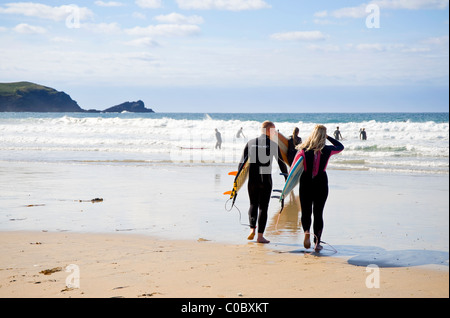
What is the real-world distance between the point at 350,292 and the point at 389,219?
4.39 meters

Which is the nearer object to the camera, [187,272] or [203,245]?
[187,272]

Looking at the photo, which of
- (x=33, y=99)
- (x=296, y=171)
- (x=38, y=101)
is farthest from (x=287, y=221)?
(x=38, y=101)

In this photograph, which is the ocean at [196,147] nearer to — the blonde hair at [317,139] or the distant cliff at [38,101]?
the blonde hair at [317,139]

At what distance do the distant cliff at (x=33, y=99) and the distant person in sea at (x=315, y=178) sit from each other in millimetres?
147065

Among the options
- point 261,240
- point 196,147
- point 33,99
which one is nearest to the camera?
point 261,240

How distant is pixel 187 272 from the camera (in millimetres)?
5645

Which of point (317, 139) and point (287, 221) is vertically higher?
point (317, 139)

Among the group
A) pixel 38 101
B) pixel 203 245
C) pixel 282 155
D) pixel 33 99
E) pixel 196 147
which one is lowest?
pixel 203 245

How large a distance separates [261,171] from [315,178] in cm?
97

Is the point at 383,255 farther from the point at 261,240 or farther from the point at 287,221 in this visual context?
the point at 287,221

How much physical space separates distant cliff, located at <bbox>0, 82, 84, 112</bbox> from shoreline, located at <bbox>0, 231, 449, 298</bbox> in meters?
146

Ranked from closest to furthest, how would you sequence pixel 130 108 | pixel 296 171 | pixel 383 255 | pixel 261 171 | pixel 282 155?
1. pixel 383 255
2. pixel 296 171
3. pixel 261 171
4. pixel 282 155
5. pixel 130 108

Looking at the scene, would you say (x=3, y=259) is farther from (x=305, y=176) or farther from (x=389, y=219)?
(x=389, y=219)
